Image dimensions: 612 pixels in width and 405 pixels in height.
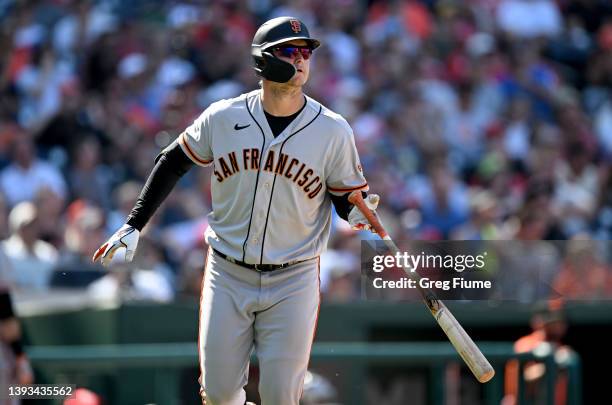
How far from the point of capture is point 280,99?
542cm

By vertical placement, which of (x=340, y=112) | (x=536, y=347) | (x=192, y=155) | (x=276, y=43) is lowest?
(x=536, y=347)

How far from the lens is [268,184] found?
5.35 metres

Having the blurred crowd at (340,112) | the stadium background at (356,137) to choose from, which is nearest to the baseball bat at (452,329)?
the stadium background at (356,137)

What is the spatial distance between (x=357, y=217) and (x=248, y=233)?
0.48 m

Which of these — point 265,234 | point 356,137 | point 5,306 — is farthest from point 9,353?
point 356,137

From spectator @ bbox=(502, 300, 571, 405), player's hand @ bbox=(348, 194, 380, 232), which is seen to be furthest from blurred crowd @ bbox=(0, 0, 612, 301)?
player's hand @ bbox=(348, 194, 380, 232)

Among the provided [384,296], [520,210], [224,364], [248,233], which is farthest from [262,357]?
[520,210]

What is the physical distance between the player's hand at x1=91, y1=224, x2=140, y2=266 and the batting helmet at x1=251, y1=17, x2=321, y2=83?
91cm

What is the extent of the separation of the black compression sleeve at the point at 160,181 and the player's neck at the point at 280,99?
45 cm

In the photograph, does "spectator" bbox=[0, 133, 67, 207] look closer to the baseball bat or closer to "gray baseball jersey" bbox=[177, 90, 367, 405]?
"gray baseball jersey" bbox=[177, 90, 367, 405]

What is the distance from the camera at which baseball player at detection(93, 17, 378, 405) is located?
209 inches

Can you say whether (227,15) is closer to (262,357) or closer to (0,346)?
(0,346)

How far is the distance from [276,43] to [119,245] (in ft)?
3.68

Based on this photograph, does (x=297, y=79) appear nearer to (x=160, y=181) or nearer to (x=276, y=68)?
(x=276, y=68)
